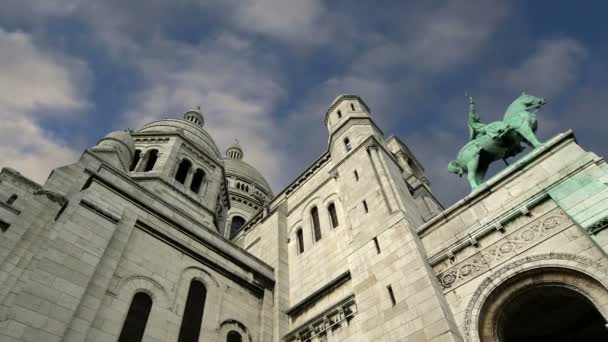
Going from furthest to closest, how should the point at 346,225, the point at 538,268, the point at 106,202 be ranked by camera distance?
the point at 346,225
the point at 106,202
the point at 538,268

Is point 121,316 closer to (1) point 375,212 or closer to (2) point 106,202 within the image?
(2) point 106,202

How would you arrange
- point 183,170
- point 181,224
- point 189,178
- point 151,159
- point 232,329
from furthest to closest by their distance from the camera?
point 183,170
point 151,159
point 189,178
point 181,224
point 232,329

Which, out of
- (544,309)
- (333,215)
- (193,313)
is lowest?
(544,309)

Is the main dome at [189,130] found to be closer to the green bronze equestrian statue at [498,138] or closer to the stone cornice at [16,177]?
the stone cornice at [16,177]

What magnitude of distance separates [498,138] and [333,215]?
8.11 metres

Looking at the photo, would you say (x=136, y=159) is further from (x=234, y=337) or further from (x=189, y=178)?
(x=234, y=337)

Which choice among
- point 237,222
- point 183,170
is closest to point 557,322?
point 183,170

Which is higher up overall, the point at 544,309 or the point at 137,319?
the point at 137,319

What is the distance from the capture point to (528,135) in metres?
12.6

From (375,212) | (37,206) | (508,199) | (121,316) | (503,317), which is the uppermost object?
(375,212)

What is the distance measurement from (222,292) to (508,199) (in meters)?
10.8

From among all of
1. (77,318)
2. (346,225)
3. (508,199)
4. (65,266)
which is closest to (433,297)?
(508,199)

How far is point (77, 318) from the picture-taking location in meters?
10.3

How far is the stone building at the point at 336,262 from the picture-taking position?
9742mm
